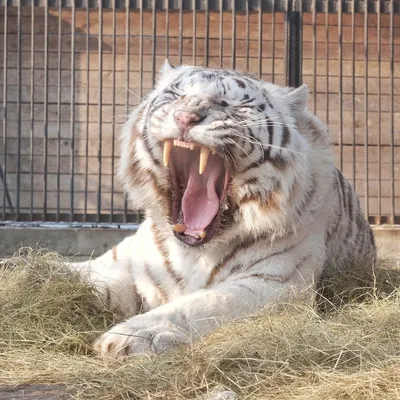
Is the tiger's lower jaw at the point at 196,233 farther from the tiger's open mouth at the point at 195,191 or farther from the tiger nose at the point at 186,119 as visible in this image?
the tiger nose at the point at 186,119

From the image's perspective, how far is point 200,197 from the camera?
9.82 ft

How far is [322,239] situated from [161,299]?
1.94ft

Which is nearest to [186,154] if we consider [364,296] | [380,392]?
[364,296]

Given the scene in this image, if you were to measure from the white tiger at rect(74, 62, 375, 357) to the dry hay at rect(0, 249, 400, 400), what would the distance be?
0.49 ft

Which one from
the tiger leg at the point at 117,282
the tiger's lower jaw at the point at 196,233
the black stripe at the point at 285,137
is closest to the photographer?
the tiger's lower jaw at the point at 196,233

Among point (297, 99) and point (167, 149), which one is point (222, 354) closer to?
point (167, 149)

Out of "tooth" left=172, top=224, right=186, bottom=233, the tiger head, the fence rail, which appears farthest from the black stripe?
the fence rail

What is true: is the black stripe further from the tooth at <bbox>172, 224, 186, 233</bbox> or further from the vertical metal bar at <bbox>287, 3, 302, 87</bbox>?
the vertical metal bar at <bbox>287, 3, 302, 87</bbox>

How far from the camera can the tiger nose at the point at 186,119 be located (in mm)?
2770

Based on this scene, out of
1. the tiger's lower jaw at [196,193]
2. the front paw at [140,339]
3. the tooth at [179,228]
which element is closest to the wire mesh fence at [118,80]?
the tiger's lower jaw at [196,193]

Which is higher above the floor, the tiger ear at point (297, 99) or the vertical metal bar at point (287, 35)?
the vertical metal bar at point (287, 35)

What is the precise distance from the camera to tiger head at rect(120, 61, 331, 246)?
9.36 ft

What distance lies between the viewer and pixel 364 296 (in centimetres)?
322

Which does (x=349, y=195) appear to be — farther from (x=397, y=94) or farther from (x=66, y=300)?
(x=397, y=94)
